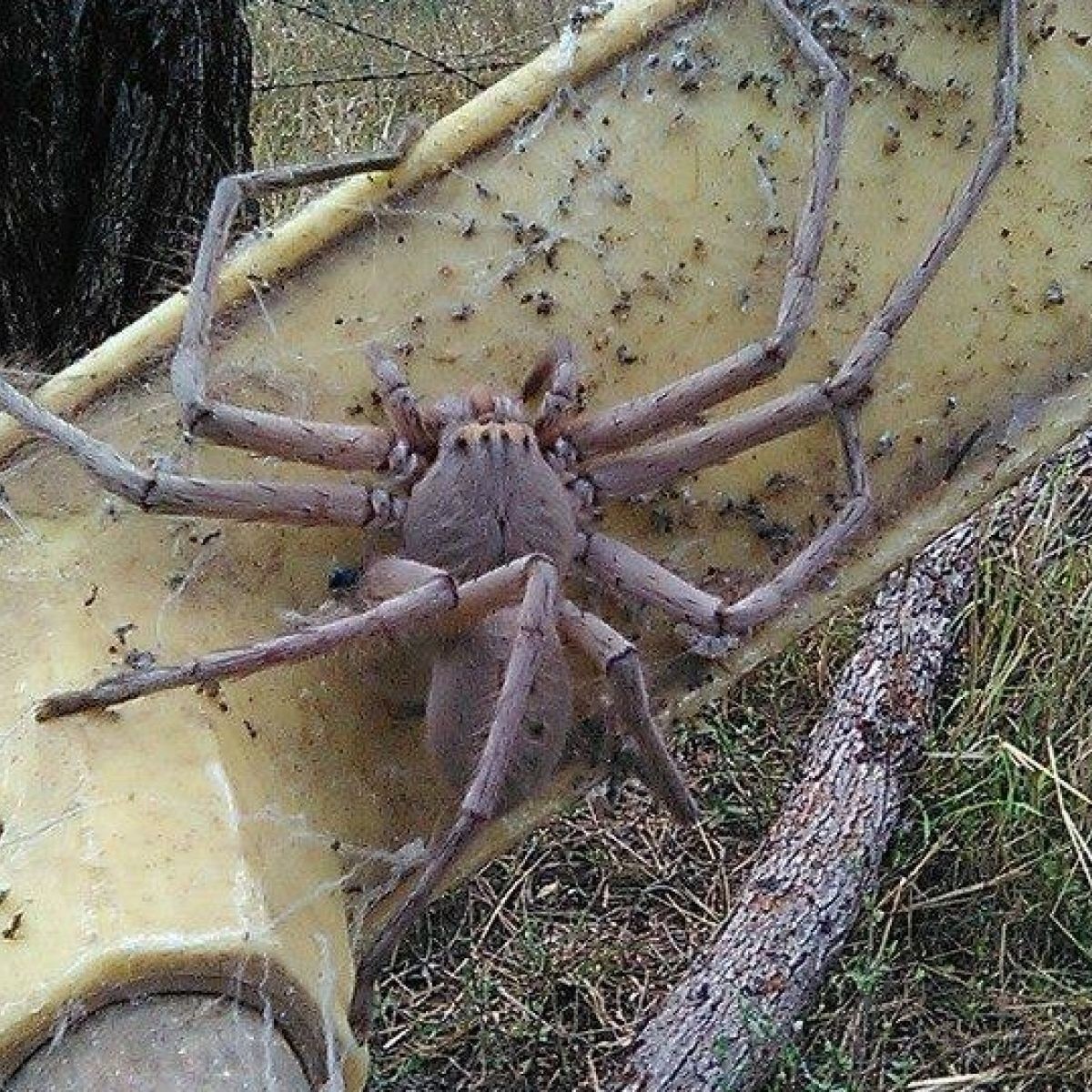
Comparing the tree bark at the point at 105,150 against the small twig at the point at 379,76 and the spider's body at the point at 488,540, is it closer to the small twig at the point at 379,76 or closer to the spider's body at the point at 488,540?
the spider's body at the point at 488,540

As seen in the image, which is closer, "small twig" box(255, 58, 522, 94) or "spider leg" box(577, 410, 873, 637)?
"spider leg" box(577, 410, 873, 637)

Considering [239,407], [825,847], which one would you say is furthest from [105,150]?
[825,847]

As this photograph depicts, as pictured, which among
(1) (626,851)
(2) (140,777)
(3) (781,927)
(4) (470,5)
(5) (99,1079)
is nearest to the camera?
(5) (99,1079)

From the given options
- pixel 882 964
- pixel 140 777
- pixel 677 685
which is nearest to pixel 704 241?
pixel 677 685

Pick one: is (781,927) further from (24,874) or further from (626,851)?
(24,874)

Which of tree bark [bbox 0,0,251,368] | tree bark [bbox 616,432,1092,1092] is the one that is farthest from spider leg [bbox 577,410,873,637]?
tree bark [bbox 616,432,1092,1092]

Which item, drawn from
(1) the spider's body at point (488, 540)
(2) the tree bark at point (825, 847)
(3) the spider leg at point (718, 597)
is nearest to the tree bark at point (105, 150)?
(1) the spider's body at point (488, 540)

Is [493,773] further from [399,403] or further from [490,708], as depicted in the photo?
[399,403]

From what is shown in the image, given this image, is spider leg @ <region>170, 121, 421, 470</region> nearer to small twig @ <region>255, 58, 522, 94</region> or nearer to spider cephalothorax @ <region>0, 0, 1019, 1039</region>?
spider cephalothorax @ <region>0, 0, 1019, 1039</region>
